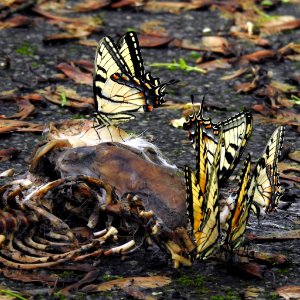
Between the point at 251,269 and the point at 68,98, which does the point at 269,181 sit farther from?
the point at 68,98

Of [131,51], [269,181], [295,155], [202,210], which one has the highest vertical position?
[131,51]

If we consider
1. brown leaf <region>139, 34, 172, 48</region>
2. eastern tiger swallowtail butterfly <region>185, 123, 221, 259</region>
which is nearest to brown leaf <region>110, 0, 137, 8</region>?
brown leaf <region>139, 34, 172, 48</region>

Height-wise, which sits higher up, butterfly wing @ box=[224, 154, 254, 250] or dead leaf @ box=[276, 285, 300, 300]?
butterfly wing @ box=[224, 154, 254, 250]

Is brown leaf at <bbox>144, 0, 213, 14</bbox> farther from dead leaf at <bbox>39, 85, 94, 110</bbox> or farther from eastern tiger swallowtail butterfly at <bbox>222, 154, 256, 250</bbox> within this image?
eastern tiger swallowtail butterfly at <bbox>222, 154, 256, 250</bbox>

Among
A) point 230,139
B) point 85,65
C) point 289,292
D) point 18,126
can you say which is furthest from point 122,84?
point 289,292

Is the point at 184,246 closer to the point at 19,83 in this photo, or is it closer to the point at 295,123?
the point at 295,123

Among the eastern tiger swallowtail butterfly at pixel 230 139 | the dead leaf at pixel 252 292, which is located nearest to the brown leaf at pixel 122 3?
the eastern tiger swallowtail butterfly at pixel 230 139
